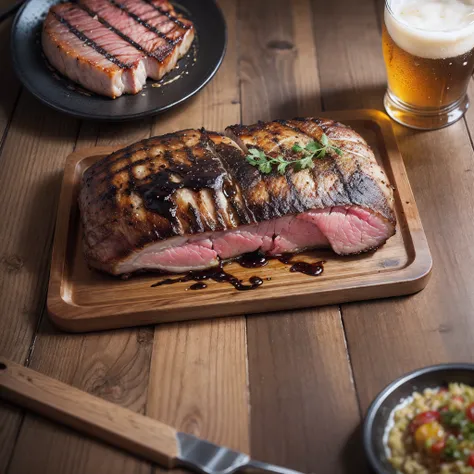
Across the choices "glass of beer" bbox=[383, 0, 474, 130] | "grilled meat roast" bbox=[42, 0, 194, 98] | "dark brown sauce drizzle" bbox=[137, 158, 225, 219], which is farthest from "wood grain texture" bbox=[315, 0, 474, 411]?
"grilled meat roast" bbox=[42, 0, 194, 98]

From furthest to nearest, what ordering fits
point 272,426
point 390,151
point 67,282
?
point 390,151, point 67,282, point 272,426

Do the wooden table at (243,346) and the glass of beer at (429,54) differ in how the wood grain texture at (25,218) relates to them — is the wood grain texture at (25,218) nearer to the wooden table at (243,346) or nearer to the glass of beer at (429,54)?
the wooden table at (243,346)

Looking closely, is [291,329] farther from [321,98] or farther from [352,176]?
[321,98]

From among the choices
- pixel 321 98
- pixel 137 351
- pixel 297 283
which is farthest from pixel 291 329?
pixel 321 98

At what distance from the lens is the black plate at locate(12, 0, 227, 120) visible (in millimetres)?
3549

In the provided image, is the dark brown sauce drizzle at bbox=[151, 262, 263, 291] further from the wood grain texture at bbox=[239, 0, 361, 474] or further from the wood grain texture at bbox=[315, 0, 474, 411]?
the wood grain texture at bbox=[315, 0, 474, 411]

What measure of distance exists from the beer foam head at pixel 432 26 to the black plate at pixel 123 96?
0.96m

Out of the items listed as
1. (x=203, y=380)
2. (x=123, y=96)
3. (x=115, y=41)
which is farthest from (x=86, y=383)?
(x=115, y=41)

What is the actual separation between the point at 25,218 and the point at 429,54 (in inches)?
75.9

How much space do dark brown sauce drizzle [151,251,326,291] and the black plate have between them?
1005mm

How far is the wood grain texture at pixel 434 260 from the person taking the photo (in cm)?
265

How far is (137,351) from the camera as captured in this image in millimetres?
2729

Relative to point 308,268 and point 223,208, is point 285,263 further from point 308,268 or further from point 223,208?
point 223,208

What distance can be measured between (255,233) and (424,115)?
1166mm
